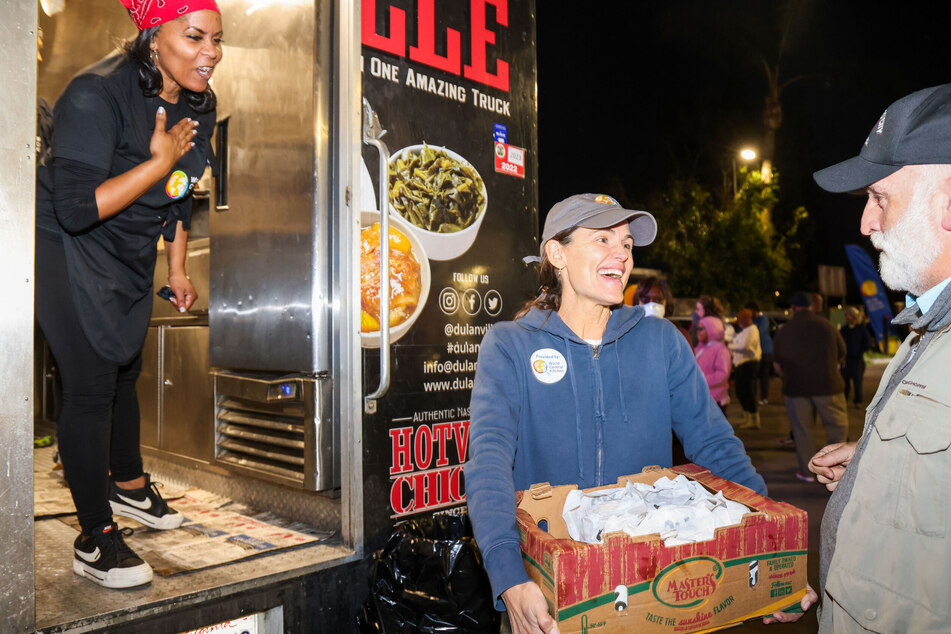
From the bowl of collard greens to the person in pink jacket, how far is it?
Answer: 15.3 feet

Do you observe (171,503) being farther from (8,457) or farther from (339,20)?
(339,20)

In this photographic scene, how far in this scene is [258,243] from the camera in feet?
11.7

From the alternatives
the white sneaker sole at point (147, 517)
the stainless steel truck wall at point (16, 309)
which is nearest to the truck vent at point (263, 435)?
the white sneaker sole at point (147, 517)

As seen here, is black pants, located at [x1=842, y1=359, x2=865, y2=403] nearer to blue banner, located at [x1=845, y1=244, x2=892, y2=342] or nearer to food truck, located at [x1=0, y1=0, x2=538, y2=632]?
blue banner, located at [x1=845, y1=244, x2=892, y2=342]

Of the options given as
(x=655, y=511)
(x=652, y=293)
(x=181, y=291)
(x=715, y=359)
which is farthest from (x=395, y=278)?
(x=715, y=359)

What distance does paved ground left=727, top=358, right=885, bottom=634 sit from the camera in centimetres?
372

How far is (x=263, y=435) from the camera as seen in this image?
358cm

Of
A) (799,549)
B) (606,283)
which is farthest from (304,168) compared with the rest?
(799,549)

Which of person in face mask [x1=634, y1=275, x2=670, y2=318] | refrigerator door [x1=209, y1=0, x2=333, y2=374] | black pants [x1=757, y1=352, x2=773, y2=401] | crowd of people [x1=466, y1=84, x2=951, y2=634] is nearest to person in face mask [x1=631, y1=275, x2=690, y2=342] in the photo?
person in face mask [x1=634, y1=275, x2=670, y2=318]

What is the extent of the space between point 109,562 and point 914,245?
2700 millimetres

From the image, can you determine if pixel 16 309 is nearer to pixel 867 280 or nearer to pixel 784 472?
pixel 784 472

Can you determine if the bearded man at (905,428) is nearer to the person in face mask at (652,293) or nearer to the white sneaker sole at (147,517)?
the white sneaker sole at (147,517)

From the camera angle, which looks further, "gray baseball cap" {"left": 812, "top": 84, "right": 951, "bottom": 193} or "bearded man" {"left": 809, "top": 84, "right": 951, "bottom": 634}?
"gray baseball cap" {"left": 812, "top": 84, "right": 951, "bottom": 193}

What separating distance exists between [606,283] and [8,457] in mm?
1890
